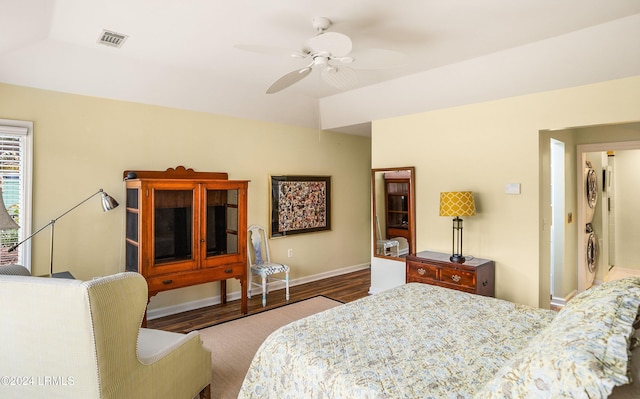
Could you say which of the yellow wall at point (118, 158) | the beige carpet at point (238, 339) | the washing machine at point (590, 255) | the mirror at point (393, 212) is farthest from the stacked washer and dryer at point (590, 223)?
the yellow wall at point (118, 158)

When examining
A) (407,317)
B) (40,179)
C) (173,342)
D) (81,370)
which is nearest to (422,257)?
(407,317)

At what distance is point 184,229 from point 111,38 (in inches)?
70.5

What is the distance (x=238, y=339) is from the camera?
10.9 feet

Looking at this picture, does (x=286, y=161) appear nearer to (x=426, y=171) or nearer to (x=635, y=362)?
(x=426, y=171)

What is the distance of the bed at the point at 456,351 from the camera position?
1067mm

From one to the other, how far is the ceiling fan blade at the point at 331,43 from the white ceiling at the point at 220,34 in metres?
0.25

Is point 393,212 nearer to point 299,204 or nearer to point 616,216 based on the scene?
point 299,204

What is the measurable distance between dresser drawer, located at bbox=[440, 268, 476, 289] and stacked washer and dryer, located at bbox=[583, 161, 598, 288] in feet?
7.64

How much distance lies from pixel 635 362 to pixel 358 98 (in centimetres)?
388

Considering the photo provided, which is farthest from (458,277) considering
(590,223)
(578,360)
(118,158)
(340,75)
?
(118,158)

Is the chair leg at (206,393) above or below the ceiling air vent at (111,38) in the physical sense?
below

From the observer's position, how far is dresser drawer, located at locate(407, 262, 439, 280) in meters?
3.71

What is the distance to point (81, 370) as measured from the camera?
5.27 ft

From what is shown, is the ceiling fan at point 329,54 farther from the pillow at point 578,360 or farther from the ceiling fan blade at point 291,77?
the pillow at point 578,360
